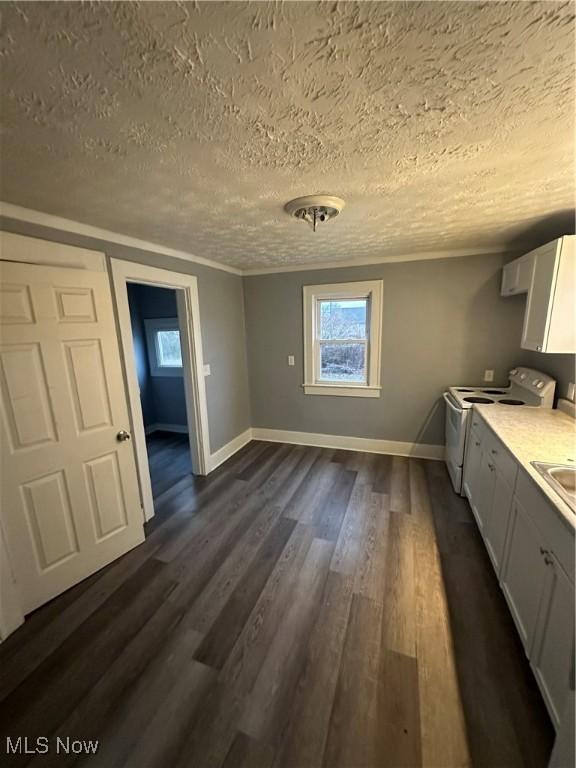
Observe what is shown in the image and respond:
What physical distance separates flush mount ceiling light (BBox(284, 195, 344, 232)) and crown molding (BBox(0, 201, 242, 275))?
133cm

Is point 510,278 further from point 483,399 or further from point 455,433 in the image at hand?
point 455,433

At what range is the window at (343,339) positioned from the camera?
3.57 meters

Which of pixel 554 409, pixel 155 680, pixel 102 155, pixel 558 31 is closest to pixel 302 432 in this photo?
pixel 554 409

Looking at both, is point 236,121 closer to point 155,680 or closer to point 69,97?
point 69,97

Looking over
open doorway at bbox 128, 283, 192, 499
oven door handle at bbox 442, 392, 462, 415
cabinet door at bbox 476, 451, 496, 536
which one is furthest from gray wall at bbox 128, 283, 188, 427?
cabinet door at bbox 476, 451, 496, 536

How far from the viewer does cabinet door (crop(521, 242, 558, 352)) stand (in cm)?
208

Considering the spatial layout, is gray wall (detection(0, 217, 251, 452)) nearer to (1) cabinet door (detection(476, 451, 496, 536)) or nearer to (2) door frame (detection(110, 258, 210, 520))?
(2) door frame (detection(110, 258, 210, 520))

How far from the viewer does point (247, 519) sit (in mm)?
2590

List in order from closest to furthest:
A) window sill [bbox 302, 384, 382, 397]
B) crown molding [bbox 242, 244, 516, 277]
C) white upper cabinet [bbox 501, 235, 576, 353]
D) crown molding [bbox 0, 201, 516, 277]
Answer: crown molding [bbox 0, 201, 516, 277], white upper cabinet [bbox 501, 235, 576, 353], crown molding [bbox 242, 244, 516, 277], window sill [bbox 302, 384, 382, 397]

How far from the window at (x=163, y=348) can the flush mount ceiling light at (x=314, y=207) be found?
3161 millimetres

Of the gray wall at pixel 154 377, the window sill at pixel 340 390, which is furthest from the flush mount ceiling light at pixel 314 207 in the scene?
the gray wall at pixel 154 377

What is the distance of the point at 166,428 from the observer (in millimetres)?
4840

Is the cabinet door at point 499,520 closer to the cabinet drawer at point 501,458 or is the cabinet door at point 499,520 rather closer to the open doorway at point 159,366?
the cabinet drawer at point 501,458

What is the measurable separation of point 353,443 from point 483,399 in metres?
1.62
